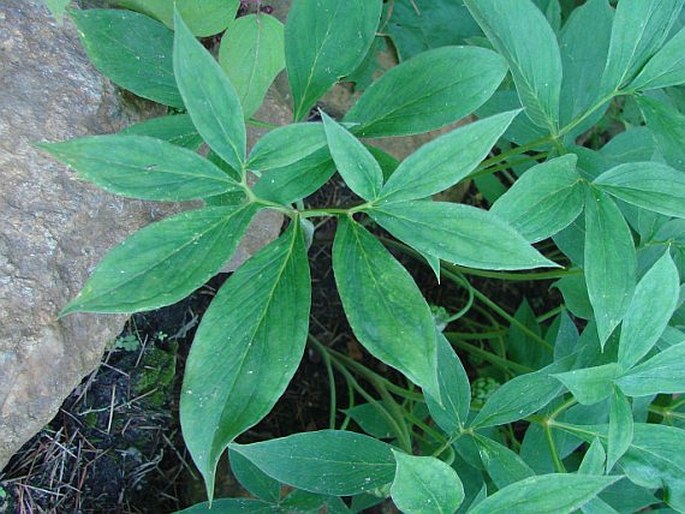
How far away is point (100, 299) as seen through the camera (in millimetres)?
733

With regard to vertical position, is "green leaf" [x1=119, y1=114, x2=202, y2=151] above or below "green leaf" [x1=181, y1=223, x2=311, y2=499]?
above

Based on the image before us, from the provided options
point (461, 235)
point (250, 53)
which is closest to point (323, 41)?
point (250, 53)

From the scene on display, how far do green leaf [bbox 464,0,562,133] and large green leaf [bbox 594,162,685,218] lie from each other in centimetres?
14

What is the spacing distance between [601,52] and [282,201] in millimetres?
653

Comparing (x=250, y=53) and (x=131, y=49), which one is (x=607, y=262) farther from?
(x=131, y=49)

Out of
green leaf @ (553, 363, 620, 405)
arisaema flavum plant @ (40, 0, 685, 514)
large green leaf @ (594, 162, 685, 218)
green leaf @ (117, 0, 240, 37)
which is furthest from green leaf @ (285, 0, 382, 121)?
green leaf @ (553, 363, 620, 405)

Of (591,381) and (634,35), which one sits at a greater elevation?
(634,35)

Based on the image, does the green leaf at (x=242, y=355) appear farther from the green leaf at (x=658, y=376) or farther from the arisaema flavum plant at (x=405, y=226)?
the green leaf at (x=658, y=376)

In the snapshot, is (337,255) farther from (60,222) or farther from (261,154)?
(60,222)

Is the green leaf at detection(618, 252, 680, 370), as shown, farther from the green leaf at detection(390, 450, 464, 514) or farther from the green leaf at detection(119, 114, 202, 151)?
the green leaf at detection(119, 114, 202, 151)

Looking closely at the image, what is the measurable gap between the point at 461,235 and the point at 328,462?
40 cm

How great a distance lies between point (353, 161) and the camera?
0.79m

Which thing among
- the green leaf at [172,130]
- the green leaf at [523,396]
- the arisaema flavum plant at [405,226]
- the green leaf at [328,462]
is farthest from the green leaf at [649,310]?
the green leaf at [172,130]

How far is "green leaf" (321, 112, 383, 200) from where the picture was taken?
77 centimetres
